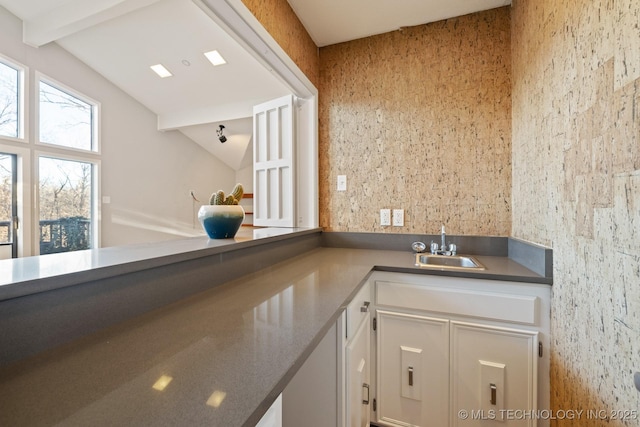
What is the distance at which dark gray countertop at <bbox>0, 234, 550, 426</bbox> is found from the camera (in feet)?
1.37

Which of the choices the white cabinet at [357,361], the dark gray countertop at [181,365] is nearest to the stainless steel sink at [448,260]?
the white cabinet at [357,361]

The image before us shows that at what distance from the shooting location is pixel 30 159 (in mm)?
3510

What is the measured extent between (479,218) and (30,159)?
5121 millimetres

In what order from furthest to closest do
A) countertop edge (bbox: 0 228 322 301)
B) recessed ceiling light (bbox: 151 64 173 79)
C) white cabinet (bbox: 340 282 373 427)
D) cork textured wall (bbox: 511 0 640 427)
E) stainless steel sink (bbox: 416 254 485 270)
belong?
recessed ceiling light (bbox: 151 64 173 79)
stainless steel sink (bbox: 416 254 485 270)
white cabinet (bbox: 340 282 373 427)
cork textured wall (bbox: 511 0 640 427)
countertop edge (bbox: 0 228 322 301)

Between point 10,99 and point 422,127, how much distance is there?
478 cm

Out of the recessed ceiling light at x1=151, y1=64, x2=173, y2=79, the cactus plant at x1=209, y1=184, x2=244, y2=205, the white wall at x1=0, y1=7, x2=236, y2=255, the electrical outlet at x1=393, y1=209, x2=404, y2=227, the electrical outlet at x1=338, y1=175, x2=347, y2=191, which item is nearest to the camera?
the cactus plant at x1=209, y1=184, x2=244, y2=205

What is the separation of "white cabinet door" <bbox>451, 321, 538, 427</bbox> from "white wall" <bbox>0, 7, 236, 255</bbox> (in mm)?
4978

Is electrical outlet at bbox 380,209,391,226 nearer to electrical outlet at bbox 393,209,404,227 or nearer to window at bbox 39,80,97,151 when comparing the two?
electrical outlet at bbox 393,209,404,227

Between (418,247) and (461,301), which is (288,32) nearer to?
(418,247)

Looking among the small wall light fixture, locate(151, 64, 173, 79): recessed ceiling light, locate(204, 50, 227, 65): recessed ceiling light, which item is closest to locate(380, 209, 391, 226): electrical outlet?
locate(204, 50, 227, 65): recessed ceiling light

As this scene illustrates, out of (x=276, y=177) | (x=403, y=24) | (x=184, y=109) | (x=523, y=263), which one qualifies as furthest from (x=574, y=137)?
(x=184, y=109)

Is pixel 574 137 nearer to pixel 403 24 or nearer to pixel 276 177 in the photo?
pixel 403 24

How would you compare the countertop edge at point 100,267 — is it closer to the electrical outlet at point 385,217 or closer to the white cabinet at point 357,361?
the white cabinet at point 357,361

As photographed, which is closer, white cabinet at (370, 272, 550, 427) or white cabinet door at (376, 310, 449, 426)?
white cabinet at (370, 272, 550, 427)
